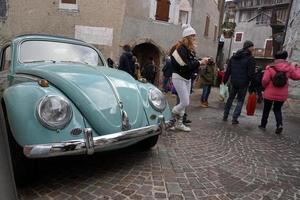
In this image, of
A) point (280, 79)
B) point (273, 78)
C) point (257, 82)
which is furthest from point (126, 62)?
point (257, 82)

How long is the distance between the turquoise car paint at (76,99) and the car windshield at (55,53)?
0.16m

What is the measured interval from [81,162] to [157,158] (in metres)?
0.95

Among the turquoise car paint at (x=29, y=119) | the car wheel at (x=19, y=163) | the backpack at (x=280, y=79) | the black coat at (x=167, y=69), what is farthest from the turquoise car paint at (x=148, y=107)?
the black coat at (x=167, y=69)

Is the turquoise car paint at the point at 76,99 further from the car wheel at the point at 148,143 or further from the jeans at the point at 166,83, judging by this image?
the jeans at the point at 166,83

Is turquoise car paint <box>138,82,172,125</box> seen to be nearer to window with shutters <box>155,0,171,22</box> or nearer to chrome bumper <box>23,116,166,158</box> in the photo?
chrome bumper <box>23,116,166,158</box>

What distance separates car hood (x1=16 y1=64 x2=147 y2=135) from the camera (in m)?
2.86

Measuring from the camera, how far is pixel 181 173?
10.6ft

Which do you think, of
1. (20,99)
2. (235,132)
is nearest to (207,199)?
(20,99)

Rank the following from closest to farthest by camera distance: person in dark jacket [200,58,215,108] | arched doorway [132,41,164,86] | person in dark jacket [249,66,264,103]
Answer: person in dark jacket [249,66,264,103]
person in dark jacket [200,58,215,108]
arched doorway [132,41,164,86]

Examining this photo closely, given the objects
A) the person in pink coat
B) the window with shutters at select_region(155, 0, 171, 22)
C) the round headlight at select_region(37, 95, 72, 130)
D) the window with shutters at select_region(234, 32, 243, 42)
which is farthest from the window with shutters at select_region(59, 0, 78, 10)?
the window with shutters at select_region(234, 32, 243, 42)

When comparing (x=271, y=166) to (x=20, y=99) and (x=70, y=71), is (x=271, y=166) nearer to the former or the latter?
(x=70, y=71)

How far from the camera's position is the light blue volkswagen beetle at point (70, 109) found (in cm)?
253

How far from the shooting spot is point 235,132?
5.35m

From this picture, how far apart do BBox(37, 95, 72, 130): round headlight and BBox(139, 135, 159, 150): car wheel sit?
1.36 m
